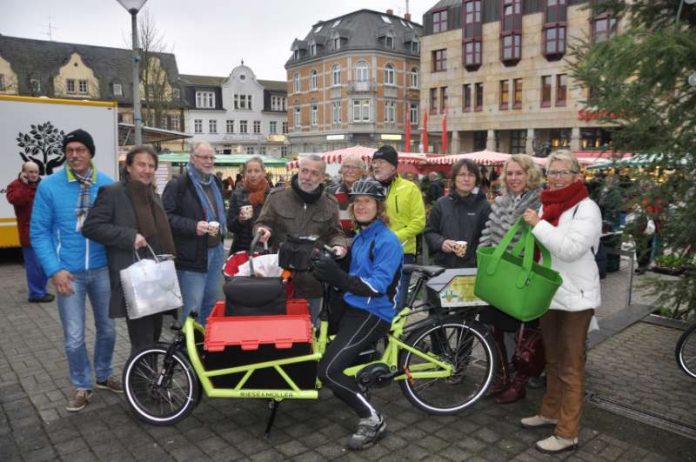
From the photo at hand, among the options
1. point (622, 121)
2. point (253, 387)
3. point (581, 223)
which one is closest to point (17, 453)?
point (253, 387)

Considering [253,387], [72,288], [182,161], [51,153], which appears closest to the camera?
[253,387]

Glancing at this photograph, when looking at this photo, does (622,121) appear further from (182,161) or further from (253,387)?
(182,161)

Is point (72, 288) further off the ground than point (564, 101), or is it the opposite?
point (564, 101)

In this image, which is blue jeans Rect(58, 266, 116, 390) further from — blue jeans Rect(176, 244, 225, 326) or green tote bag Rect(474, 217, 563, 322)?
green tote bag Rect(474, 217, 563, 322)

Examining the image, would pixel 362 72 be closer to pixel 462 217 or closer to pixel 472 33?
pixel 472 33

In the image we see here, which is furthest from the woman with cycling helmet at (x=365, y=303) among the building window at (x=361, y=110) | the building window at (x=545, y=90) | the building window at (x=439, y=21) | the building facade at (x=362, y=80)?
the building window at (x=361, y=110)

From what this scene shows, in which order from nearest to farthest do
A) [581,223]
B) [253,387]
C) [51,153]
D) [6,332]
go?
[581,223]
[253,387]
[6,332]
[51,153]

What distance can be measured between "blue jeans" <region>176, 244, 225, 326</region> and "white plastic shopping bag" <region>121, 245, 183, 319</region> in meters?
0.81

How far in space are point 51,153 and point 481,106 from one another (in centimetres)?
3680

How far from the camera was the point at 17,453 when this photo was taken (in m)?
3.76

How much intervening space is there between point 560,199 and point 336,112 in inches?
2148

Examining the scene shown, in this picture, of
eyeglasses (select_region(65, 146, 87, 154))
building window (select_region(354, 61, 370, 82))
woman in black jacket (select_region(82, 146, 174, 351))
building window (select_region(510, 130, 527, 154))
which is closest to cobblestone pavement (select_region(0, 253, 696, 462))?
woman in black jacket (select_region(82, 146, 174, 351))

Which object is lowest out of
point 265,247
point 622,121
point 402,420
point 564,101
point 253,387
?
point 402,420

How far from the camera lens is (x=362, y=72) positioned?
55281 mm
